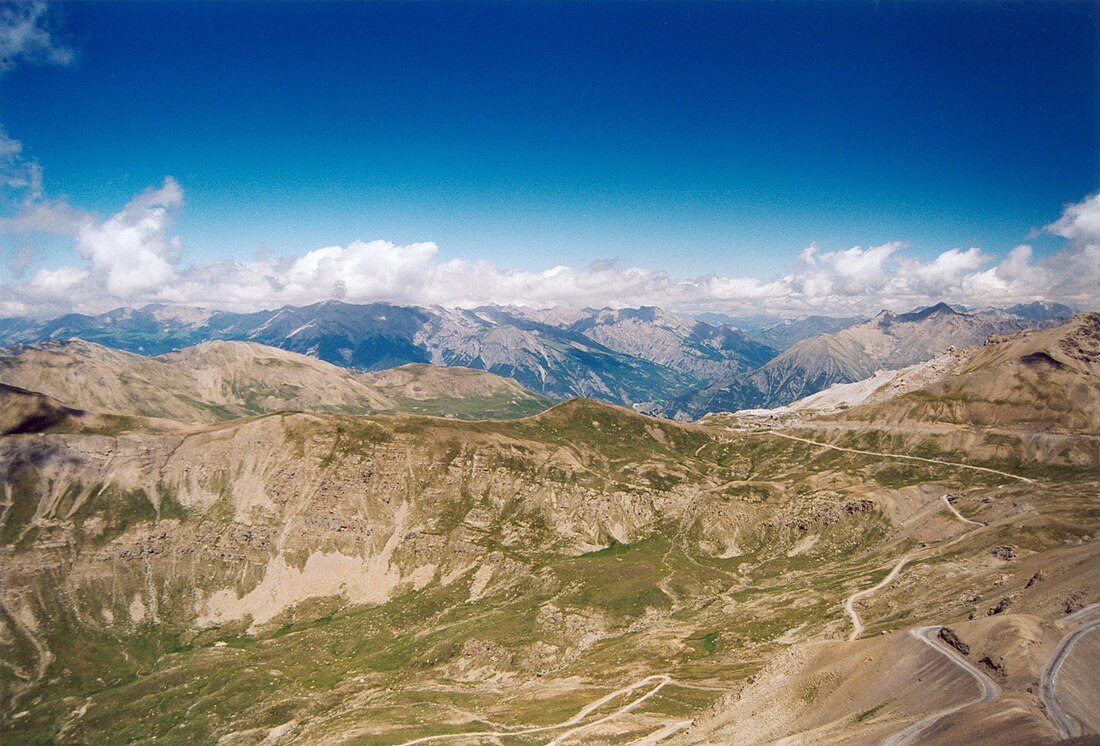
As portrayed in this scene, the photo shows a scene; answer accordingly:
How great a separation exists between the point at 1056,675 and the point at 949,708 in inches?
590

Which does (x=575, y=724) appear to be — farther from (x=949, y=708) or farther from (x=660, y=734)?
(x=949, y=708)

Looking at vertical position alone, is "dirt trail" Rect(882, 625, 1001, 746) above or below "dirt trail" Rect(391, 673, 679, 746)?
above

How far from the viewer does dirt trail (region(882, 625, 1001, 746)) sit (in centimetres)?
6600

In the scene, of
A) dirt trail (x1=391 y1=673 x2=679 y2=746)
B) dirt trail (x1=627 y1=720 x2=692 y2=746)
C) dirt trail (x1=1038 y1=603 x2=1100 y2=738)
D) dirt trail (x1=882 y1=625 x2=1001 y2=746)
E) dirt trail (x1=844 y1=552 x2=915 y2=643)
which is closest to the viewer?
dirt trail (x1=1038 y1=603 x2=1100 y2=738)

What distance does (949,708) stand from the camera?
71250 mm

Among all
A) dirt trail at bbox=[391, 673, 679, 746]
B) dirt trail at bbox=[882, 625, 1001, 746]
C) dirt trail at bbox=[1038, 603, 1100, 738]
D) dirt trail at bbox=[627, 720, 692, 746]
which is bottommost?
dirt trail at bbox=[391, 673, 679, 746]

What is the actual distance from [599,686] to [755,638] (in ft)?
164

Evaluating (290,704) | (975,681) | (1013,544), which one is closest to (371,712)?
(290,704)

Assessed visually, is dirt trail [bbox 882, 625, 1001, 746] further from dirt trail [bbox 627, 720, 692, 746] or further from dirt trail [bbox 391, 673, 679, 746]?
dirt trail [bbox 391, 673, 679, 746]

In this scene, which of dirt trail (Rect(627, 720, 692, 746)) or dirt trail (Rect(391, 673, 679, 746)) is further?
dirt trail (Rect(391, 673, 679, 746))

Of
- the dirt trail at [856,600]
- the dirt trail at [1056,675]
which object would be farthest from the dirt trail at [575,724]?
the dirt trail at [1056,675]

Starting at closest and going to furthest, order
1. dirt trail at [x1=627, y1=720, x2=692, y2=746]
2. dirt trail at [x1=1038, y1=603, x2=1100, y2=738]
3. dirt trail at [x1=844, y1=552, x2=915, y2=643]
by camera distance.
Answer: dirt trail at [x1=1038, y1=603, x2=1100, y2=738] → dirt trail at [x1=627, y1=720, x2=692, y2=746] → dirt trail at [x1=844, y1=552, x2=915, y2=643]

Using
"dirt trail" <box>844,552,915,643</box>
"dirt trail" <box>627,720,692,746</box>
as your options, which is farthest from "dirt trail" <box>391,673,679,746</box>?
"dirt trail" <box>844,552,915,643</box>

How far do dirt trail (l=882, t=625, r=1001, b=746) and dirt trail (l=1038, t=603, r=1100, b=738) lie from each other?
519cm
